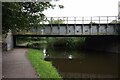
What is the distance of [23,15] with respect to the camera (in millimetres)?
18172

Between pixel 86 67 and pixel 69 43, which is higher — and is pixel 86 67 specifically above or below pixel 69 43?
below

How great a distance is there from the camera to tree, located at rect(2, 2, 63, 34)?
53.7 feet

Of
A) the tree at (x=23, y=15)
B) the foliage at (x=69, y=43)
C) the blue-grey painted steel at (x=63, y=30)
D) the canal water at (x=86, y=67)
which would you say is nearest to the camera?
the tree at (x=23, y=15)

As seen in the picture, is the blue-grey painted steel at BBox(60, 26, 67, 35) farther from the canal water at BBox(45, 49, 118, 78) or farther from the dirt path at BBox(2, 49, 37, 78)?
the dirt path at BBox(2, 49, 37, 78)

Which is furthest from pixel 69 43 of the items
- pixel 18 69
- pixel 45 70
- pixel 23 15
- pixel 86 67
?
pixel 23 15

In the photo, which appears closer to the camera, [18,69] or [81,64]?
A: [18,69]

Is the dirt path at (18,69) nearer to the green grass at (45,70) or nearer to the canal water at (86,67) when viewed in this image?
the green grass at (45,70)

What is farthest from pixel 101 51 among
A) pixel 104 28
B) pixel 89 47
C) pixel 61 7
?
pixel 61 7

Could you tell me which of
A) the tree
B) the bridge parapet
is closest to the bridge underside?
the bridge parapet

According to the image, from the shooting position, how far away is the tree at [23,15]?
1636 centimetres

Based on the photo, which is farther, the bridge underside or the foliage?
the foliage

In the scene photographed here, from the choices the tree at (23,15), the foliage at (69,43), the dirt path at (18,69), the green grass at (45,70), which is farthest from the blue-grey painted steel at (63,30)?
the tree at (23,15)

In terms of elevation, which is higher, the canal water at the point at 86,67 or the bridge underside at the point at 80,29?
the bridge underside at the point at 80,29

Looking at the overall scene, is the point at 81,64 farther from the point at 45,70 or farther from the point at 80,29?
the point at 80,29
